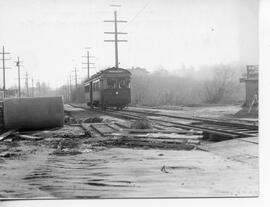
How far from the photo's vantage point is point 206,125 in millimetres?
6211

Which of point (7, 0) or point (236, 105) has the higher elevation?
point (7, 0)

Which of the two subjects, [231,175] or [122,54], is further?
[122,54]

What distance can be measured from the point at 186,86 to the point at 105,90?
328 cm

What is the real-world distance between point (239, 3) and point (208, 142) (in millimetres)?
2102

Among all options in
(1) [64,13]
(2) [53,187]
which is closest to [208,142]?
(2) [53,187]

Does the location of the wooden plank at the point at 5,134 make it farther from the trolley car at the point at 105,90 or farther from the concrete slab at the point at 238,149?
the concrete slab at the point at 238,149

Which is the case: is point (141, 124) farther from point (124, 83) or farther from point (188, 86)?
point (124, 83)

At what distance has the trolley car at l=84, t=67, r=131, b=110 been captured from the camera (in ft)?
24.7

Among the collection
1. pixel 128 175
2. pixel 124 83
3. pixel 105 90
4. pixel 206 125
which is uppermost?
pixel 124 83

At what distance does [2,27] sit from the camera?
4.82 m

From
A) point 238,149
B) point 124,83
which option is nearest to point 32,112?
point 124,83

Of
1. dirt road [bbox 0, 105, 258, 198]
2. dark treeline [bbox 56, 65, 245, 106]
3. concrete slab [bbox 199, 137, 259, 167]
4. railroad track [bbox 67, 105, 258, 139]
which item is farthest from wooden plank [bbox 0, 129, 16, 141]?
concrete slab [bbox 199, 137, 259, 167]

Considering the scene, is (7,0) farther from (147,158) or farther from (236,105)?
(236,105)

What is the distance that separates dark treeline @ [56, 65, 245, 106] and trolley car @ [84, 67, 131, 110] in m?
0.74
